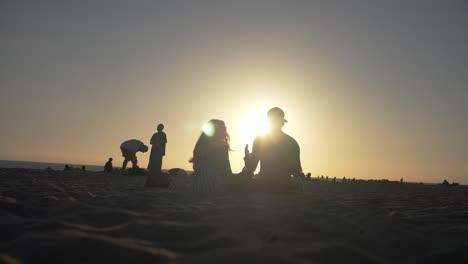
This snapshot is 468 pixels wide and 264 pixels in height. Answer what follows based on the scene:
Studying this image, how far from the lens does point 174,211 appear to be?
13.7 feet

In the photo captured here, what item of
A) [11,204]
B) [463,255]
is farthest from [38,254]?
[463,255]

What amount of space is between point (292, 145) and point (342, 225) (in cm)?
393

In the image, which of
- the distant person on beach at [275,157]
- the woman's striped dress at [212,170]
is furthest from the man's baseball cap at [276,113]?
the woman's striped dress at [212,170]

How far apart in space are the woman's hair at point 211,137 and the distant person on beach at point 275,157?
1.02 meters

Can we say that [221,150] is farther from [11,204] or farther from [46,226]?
[46,226]

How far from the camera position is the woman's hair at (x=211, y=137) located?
26.3 ft

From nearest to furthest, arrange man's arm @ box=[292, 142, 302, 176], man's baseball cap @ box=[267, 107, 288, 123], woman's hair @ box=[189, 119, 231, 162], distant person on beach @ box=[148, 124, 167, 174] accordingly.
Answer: man's baseball cap @ box=[267, 107, 288, 123] < man's arm @ box=[292, 142, 302, 176] < woman's hair @ box=[189, 119, 231, 162] < distant person on beach @ box=[148, 124, 167, 174]

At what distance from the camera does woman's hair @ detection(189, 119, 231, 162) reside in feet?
26.3

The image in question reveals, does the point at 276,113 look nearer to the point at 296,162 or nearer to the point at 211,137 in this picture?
the point at 296,162

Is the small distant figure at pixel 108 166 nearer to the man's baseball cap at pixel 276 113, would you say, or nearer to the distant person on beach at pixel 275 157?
the distant person on beach at pixel 275 157

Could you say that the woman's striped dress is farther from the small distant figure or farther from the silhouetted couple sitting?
the small distant figure

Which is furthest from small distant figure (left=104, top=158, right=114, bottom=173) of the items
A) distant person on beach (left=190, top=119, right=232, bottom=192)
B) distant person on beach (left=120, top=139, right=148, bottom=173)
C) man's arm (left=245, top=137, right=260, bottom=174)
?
man's arm (left=245, top=137, right=260, bottom=174)

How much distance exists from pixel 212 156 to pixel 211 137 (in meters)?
0.46

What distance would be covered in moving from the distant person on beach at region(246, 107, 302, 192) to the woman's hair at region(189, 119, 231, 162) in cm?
102
